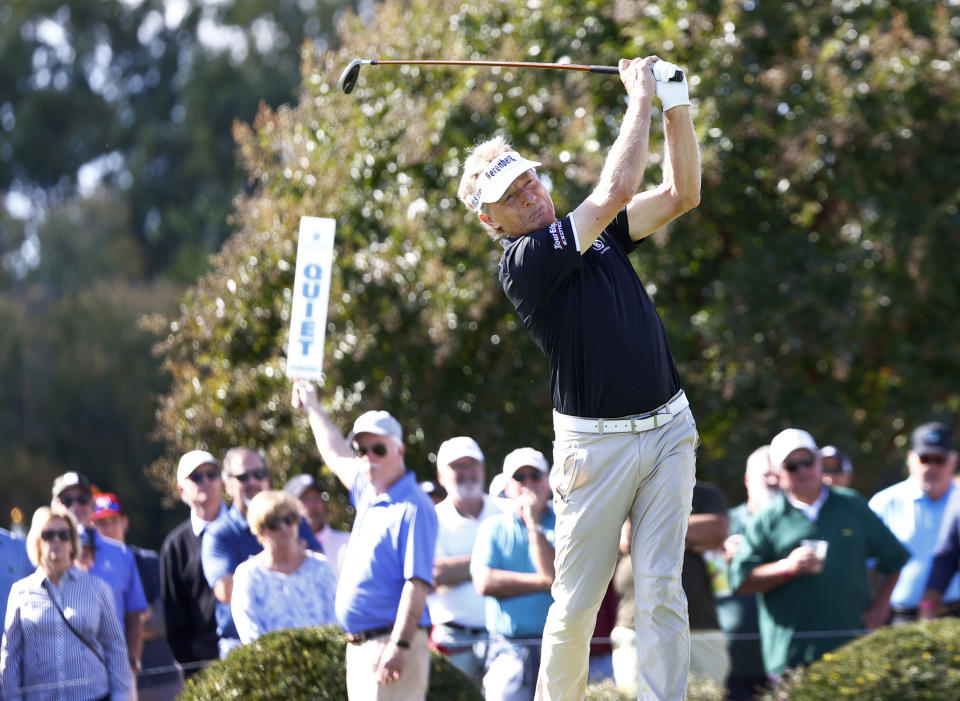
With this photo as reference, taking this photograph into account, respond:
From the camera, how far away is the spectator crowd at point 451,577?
6703 mm

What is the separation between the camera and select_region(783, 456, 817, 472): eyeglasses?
780cm

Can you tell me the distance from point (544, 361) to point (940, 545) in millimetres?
5119

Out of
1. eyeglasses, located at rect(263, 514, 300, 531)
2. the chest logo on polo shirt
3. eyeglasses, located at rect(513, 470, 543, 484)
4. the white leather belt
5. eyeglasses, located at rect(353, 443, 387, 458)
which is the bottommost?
eyeglasses, located at rect(263, 514, 300, 531)

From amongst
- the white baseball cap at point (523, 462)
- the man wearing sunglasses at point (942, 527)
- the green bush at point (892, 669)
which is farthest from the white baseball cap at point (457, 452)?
the man wearing sunglasses at point (942, 527)

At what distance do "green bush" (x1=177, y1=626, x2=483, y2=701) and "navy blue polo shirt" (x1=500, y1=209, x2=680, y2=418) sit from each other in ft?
7.59

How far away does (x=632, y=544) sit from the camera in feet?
16.1

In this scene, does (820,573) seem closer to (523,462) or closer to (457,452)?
(523,462)

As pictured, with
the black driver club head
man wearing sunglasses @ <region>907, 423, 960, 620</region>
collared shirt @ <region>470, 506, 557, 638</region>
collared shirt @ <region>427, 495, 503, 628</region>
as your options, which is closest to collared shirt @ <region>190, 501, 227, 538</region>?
collared shirt @ <region>427, 495, 503, 628</region>

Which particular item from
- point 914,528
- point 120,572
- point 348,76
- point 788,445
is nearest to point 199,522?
point 120,572

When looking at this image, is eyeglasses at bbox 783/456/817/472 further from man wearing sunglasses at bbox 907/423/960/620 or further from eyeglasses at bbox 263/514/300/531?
eyeglasses at bbox 263/514/300/531

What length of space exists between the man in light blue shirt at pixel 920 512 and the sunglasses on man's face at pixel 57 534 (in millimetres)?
4742

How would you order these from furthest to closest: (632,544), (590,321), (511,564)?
1. (511,564)
2. (632,544)
3. (590,321)

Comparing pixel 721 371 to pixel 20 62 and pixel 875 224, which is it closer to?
pixel 875 224

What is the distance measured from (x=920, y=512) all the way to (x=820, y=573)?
50.6 inches
